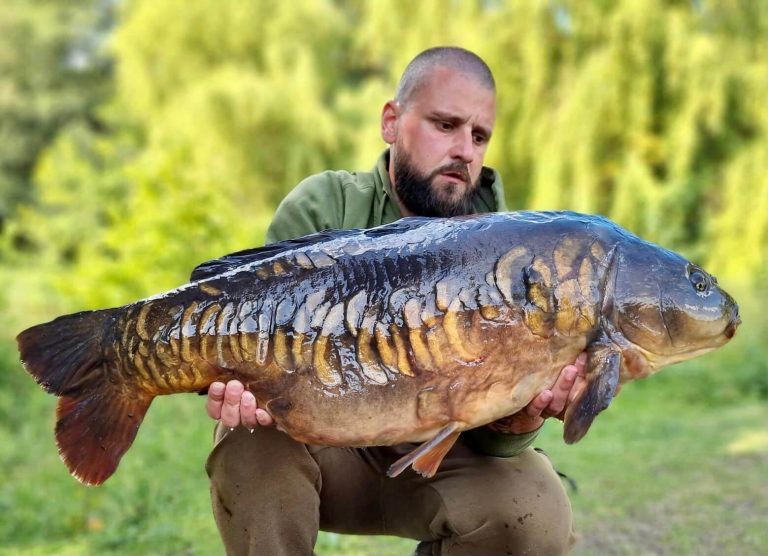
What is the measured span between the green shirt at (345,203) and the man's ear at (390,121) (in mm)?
51

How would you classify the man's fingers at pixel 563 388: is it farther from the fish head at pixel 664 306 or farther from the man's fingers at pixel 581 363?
the fish head at pixel 664 306

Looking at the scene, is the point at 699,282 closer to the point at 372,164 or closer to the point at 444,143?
the point at 444,143

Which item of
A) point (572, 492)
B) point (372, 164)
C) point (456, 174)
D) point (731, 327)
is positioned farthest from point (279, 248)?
point (372, 164)

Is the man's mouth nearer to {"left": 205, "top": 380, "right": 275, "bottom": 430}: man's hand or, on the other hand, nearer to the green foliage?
{"left": 205, "top": 380, "right": 275, "bottom": 430}: man's hand

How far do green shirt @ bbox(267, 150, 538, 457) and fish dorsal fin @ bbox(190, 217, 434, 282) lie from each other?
14.9 inches

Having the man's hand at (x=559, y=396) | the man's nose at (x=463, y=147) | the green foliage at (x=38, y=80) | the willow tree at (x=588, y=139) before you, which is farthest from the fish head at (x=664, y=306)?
the green foliage at (x=38, y=80)

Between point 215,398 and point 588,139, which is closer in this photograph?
point 215,398

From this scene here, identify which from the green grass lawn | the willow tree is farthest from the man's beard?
the willow tree

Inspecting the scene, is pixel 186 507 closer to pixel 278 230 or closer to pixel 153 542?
pixel 153 542

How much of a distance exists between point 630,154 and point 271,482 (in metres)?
7.24

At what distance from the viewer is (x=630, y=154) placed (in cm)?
887

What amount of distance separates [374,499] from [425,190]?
71cm

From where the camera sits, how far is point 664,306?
74.6 inches

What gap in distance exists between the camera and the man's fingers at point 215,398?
6.39ft
